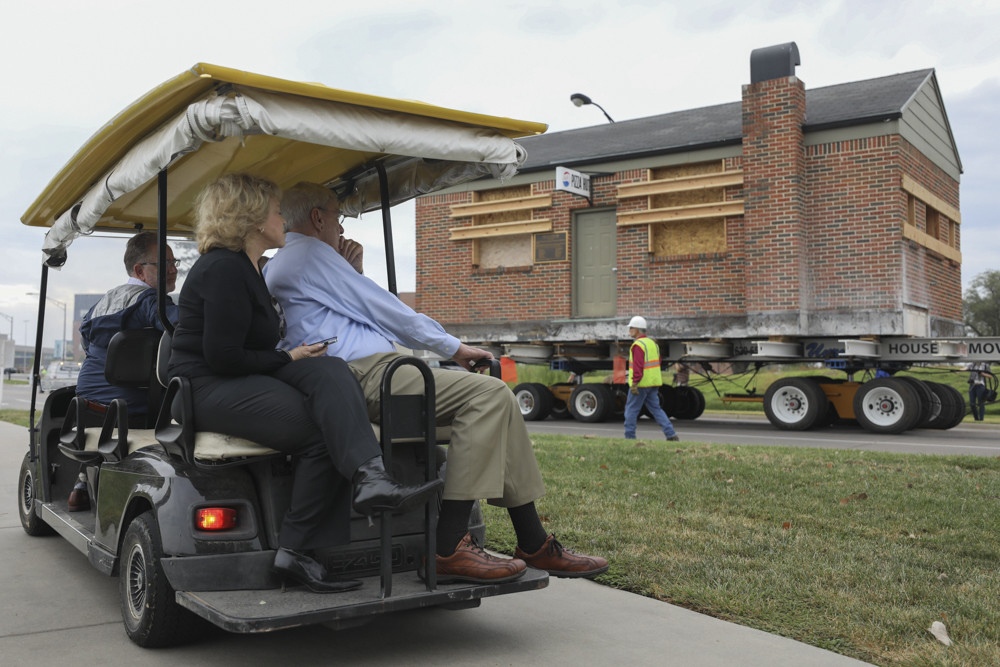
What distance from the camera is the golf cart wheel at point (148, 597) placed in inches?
132

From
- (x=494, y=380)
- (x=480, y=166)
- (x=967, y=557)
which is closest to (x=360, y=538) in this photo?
(x=494, y=380)

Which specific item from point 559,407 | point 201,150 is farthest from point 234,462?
point 559,407

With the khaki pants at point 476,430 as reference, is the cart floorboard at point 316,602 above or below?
below

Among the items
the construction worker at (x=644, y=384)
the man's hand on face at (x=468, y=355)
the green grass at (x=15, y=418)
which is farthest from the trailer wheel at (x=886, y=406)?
the green grass at (x=15, y=418)

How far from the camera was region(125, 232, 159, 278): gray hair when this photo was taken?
502 cm

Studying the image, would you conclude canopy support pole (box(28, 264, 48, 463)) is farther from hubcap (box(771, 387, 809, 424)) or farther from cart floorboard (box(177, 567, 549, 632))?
hubcap (box(771, 387, 809, 424))

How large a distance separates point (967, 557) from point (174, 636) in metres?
4.21

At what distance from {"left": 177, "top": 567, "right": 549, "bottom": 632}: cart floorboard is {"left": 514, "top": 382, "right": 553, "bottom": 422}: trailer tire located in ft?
50.1

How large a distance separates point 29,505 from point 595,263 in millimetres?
14820

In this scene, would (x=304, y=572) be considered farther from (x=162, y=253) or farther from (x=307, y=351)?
(x=162, y=253)

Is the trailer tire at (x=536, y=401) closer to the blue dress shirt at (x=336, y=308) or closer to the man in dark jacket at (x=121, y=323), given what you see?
the man in dark jacket at (x=121, y=323)

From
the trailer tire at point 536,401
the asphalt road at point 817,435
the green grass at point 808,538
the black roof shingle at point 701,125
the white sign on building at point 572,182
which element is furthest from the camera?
the trailer tire at point 536,401

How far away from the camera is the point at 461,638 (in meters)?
3.68

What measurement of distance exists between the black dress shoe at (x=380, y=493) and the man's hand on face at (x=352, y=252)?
1.49 metres
